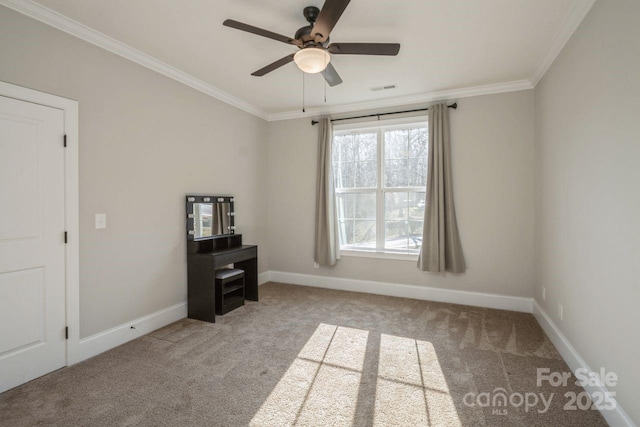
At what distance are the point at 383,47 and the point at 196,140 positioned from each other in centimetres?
241

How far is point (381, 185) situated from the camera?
4.31 meters

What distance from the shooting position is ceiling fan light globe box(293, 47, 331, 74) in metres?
2.15

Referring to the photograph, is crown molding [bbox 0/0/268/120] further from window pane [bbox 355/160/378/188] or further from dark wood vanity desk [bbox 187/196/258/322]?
window pane [bbox 355/160/378/188]

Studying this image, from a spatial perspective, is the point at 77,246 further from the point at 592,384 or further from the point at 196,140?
the point at 592,384

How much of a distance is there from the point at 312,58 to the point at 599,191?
2.09m

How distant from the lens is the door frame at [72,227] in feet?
7.85

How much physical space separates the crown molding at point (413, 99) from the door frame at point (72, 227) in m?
2.88

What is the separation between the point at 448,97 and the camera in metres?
3.84

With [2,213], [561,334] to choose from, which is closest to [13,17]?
[2,213]

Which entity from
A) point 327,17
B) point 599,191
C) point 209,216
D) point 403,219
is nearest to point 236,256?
point 209,216

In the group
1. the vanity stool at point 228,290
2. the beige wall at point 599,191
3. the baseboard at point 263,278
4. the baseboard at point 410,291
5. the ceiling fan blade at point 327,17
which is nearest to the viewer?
the beige wall at point 599,191

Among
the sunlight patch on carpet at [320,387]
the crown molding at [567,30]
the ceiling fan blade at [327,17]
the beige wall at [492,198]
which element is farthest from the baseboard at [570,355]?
the ceiling fan blade at [327,17]

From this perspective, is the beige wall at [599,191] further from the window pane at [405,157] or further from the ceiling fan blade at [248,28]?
the ceiling fan blade at [248,28]

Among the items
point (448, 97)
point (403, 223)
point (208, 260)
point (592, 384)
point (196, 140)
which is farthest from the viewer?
point (403, 223)
